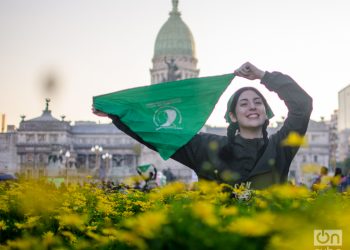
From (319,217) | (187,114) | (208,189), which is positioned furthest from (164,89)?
(319,217)

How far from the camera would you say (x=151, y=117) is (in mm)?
6309

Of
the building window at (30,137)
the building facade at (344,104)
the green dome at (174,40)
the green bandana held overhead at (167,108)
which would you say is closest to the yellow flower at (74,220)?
the green bandana held overhead at (167,108)

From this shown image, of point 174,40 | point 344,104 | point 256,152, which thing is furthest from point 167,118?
point 174,40

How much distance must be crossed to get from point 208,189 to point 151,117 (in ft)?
10.6

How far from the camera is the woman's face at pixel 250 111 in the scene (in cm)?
593

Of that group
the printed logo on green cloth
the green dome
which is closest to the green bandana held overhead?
the printed logo on green cloth

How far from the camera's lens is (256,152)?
19.2ft

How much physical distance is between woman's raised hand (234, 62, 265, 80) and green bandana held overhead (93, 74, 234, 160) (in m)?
0.50

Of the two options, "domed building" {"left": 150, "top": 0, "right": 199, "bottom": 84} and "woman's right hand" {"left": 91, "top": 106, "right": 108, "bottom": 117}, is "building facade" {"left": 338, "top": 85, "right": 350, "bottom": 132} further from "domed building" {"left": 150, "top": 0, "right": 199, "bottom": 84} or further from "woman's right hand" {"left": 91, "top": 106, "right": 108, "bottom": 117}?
"woman's right hand" {"left": 91, "top": 106, "right": 108, "bottom": 117}

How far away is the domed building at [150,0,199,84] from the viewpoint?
109312 millimetres

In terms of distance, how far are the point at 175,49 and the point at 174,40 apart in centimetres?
210

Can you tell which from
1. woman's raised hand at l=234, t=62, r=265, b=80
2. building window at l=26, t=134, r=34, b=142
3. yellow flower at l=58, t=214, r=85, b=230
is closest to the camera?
yellow flower at l=58, t=214, r=85, b=230

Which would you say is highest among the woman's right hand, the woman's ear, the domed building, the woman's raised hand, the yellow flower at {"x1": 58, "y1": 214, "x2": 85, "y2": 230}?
the domed building

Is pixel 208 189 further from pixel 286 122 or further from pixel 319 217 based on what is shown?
pixel 286 122
